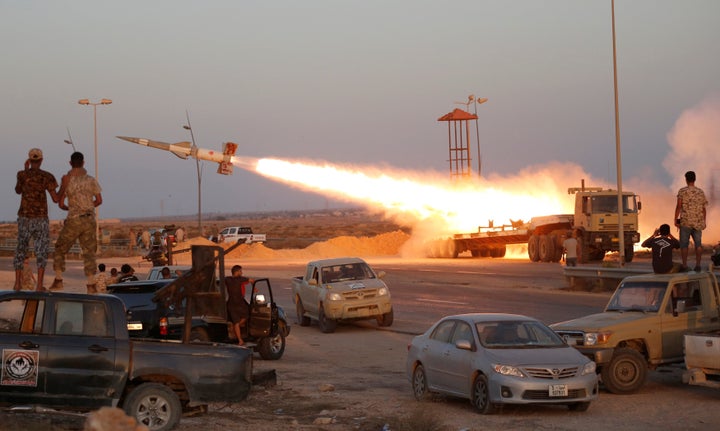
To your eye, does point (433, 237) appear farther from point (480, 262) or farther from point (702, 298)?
point (702, 298)

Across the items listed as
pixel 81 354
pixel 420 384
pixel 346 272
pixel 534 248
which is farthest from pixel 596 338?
pixel 534 248

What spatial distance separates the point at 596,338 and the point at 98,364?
7.35 m

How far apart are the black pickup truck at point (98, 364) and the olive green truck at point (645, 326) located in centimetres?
584

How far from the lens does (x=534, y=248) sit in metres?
50.0

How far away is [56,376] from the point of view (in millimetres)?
10805

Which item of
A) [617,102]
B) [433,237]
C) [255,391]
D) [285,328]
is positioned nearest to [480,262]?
[433,237]

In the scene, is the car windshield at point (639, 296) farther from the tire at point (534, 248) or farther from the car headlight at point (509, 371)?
the tire at point (534, 248)

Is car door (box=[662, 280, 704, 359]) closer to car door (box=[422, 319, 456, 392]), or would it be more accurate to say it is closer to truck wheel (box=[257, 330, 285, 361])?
car door (box=[422, 319, 456, 392])

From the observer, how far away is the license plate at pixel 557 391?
1295cm

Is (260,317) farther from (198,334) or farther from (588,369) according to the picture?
(588,369)

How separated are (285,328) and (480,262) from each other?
33.7m

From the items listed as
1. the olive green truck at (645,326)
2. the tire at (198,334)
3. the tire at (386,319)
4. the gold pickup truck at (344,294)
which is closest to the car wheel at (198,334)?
the tire at (198,334)

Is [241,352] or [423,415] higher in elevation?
[241,352]

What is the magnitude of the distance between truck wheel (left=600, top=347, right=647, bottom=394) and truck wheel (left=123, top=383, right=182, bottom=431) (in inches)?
258
